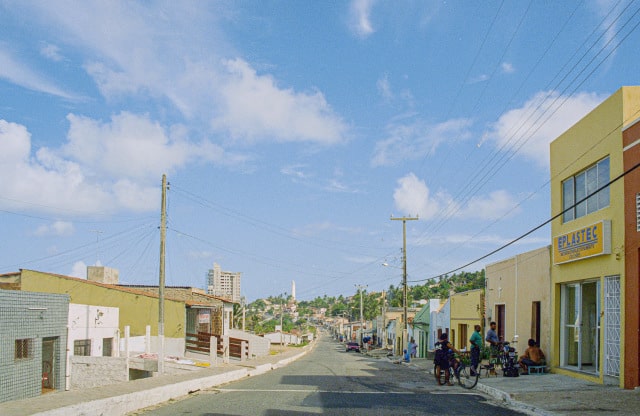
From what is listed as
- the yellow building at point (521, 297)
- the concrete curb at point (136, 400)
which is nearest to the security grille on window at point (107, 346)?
the concrete curb at point (136, 400)

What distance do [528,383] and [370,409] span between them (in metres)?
6.84

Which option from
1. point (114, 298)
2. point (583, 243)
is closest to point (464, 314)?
point (114, 298)

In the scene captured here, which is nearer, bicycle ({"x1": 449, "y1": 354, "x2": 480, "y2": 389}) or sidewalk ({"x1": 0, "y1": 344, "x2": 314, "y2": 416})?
sidewalk ({"x1": 0, "y1": 344, "x2": 314, "y2": 416})

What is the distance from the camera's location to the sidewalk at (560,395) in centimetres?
1213

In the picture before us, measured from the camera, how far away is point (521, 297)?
2395 cm

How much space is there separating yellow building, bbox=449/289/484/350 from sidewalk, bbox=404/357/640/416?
1424 centimetres

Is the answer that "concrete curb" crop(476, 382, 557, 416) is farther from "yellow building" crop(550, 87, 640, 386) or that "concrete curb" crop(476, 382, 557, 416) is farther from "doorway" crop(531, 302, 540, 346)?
"doorway" crop(531, 302, 540, 346)

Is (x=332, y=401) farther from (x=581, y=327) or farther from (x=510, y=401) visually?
(x=581, y=327)

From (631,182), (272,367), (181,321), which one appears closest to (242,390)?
(631,182)

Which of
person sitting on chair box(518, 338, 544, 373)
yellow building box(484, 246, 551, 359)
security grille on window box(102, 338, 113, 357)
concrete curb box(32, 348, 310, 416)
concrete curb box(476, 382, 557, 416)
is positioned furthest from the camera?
security grille on window box(102, 338, 113, 357)

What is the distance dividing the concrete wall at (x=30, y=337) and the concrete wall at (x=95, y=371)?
37.1 inches

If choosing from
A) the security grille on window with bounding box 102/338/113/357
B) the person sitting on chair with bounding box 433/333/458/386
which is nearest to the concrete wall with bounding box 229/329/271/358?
the security grille on window with bounding box 102/338/113/357

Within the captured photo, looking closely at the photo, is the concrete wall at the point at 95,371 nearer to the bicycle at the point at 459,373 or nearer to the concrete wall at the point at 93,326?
the concrete wall at the point at 93,326

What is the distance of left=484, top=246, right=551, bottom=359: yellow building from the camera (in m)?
21.3
